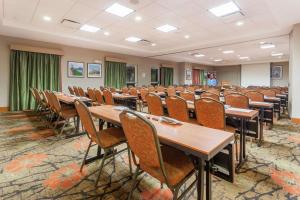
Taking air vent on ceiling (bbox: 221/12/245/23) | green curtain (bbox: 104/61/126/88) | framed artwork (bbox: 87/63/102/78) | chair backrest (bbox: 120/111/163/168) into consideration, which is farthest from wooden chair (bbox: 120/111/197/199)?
green curtain (bbox: 104/61/126/88)

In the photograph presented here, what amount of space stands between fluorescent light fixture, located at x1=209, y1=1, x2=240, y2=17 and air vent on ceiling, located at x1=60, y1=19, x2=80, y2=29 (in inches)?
145

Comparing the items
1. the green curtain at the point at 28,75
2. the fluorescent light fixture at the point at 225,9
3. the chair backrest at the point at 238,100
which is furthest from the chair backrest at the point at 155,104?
the green curtain at the point at 28,75

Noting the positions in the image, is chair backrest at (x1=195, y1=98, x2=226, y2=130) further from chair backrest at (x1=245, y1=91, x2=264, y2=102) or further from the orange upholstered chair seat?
chair backrest at (x1=245, y1=91, x2=264, y2=102)

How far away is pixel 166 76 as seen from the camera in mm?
12258

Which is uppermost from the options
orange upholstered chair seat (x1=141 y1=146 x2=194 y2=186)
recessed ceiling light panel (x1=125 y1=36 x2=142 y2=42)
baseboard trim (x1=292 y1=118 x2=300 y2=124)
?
recessed ceiling light panel (x1=125 y1=36 x2=142 y2=42)

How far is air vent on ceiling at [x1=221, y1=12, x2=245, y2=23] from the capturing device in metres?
4.29

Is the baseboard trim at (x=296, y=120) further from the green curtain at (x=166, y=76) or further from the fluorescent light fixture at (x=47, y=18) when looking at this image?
the green curtain at (x=166, y=76)

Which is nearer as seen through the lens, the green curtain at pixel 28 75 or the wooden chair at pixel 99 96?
the wooden chair at pixel 99 96

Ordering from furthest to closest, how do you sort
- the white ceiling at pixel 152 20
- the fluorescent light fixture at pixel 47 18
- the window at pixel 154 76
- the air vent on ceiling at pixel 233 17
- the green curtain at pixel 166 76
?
the green curtain at pixel 166 76 < the window at pixel 154 76 < the fluorescent light fixture at pixel 47 18 < the air vent on ceiling at pixel 233 17 < the white ceiling at pixel 152 20

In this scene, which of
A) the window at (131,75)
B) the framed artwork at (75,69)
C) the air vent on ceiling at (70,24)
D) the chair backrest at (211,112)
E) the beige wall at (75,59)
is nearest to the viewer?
the chair backrest at (211,112)

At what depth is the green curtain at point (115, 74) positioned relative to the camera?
353 inches

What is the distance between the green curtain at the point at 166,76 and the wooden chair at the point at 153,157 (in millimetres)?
10864

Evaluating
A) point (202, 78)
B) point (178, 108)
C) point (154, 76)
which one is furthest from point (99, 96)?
point (202, 78)

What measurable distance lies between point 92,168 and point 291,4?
485 centimetres
